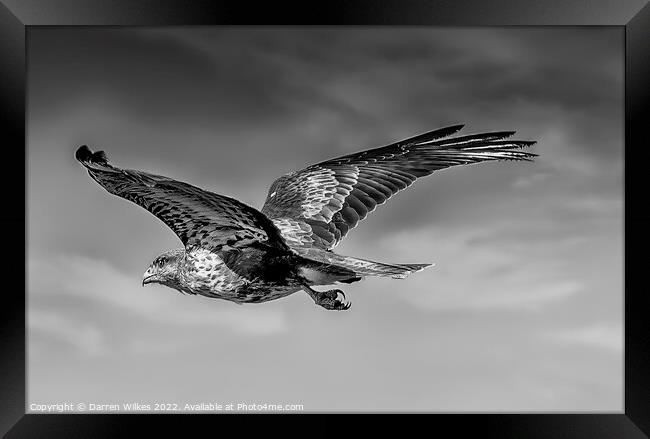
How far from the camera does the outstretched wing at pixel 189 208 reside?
2471 mm

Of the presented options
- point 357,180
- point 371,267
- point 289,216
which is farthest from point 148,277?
point 371,267

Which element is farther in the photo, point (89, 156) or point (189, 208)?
point (189, 208)

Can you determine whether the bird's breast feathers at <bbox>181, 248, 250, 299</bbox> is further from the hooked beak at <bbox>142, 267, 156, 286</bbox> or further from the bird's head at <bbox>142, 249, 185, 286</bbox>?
the hooked beak at <bbox>142, 267, 156, 286</bbox>

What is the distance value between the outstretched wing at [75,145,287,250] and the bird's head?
8.4 inches

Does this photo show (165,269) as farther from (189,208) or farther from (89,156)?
(89,156)

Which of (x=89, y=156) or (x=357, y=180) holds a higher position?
(x=357, y=180)

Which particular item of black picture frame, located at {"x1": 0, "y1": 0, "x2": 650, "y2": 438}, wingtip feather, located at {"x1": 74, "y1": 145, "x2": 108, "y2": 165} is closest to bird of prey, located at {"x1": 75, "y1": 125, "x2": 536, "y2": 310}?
wingtip feather, located at {"x1": 74, "y1": 145, "x2": 108, "y2": 165}

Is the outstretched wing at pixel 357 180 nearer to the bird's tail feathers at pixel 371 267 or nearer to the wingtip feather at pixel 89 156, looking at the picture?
the bird's tail feathers at pixel 371 267
